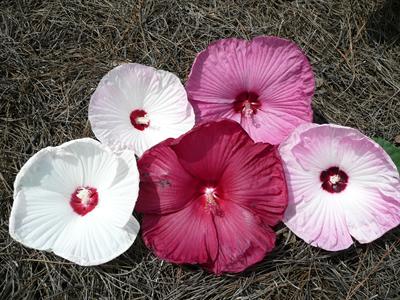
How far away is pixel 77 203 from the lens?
2.16m

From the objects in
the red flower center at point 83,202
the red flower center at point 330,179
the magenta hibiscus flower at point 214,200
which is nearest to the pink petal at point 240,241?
the magenta hibiscus flower at point 214,200

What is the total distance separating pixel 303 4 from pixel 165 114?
36.1 inches

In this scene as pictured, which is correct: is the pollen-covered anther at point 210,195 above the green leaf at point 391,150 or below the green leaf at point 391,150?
below

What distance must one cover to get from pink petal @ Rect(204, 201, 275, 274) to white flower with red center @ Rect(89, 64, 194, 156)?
1.34 ft

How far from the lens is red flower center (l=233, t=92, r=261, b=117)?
2.31 metres

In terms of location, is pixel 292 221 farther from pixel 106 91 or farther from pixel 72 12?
pixel 72 12

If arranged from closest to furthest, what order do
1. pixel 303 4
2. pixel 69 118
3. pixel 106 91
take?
pixel 106 91 → pixel 69 118 → pixel 303 4

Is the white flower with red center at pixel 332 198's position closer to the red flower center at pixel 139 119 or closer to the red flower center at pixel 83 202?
the red flower center at pixel 139 119

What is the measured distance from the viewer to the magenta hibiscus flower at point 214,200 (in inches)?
83.6

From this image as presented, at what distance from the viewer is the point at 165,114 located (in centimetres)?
225

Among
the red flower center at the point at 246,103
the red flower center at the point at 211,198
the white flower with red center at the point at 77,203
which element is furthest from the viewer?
the red flower center at the point at 246,103

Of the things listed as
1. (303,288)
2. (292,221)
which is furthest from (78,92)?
(303,288)

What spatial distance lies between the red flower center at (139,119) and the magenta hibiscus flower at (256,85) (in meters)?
0.20

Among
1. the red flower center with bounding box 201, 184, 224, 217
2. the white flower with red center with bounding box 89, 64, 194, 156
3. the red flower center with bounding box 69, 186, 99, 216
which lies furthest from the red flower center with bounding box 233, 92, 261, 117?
the red flower center with bounding box 69, 186, 99, 216
